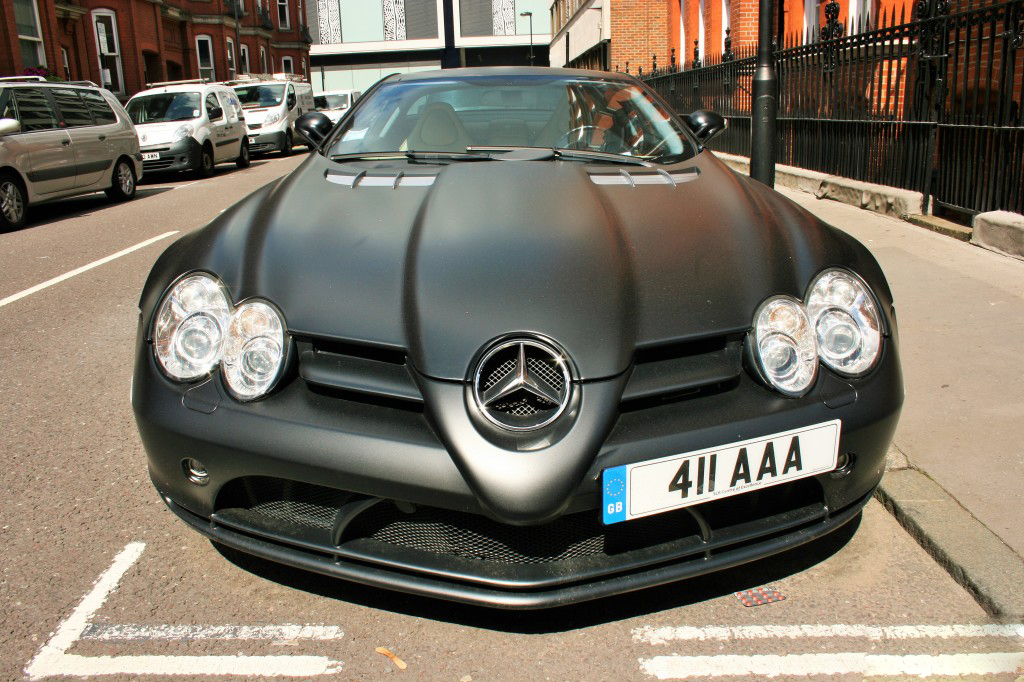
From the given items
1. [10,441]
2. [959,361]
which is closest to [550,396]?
[10,441]

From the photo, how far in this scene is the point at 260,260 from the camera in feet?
8.69

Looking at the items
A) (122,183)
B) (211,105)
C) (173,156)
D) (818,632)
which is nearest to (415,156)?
(818,632)

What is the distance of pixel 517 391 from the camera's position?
2.21 m

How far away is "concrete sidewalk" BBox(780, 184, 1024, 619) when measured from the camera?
2.82 m

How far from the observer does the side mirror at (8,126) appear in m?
10.6

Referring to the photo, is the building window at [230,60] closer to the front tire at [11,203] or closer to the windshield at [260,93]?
the windshield at [260,93]

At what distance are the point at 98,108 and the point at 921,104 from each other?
36.0ft

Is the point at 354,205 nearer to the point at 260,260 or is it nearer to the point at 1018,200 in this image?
the point at 260,260

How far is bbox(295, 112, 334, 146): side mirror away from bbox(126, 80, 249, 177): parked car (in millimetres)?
13397

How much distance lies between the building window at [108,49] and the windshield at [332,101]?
22.2 ft

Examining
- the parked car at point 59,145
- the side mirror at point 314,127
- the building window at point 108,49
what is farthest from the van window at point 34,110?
the building window at point 108,49

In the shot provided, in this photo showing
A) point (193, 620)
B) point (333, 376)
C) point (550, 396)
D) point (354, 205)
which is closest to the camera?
point (550, 396)

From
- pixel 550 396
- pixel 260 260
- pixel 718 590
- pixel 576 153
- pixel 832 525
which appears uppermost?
pixel 576 153

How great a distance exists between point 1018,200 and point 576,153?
4.77 meters
